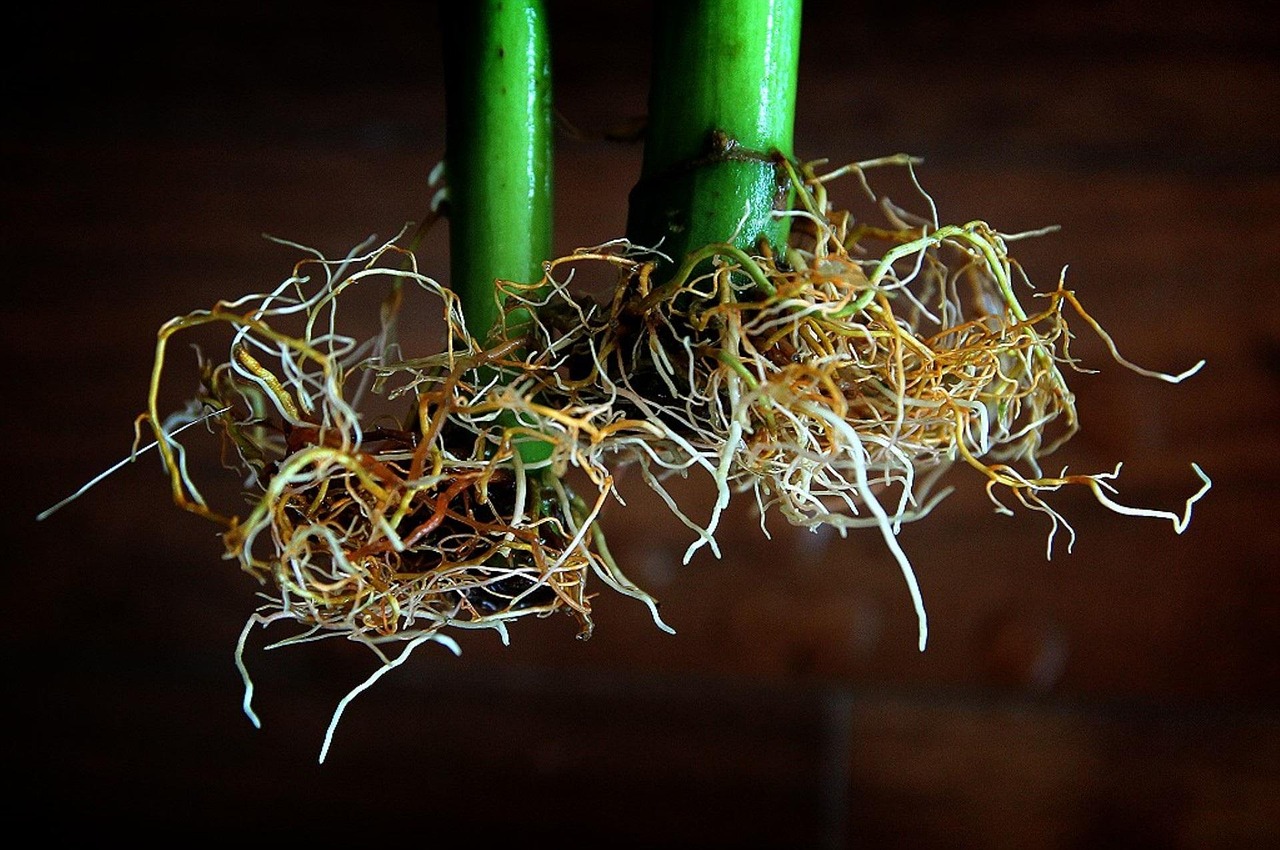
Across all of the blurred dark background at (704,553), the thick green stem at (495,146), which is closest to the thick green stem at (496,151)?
the thick green stem at (495,146)

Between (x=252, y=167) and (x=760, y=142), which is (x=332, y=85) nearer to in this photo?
(x=252, y=167)

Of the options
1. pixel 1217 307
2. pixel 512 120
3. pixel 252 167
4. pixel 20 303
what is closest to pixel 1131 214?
pixel 1217 307

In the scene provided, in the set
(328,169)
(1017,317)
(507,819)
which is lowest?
(507,819)

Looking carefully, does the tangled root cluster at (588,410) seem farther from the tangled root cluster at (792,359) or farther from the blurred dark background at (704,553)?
the blurred dark background at (704,553)

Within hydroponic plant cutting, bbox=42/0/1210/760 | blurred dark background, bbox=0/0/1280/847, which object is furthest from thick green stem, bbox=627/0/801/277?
blurred dark background, bbox=0/0/1280/847

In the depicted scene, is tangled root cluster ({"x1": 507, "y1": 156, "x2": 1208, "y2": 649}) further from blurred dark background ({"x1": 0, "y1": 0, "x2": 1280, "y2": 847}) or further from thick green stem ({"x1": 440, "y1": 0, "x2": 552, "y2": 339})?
blurred dark background ({"x1": 0, "y1": 0, "x2": 1280, "y2": 847})

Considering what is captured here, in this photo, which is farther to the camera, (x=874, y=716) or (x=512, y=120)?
(x=874, y=716)

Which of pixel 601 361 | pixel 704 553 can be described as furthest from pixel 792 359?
pixel 704 553
